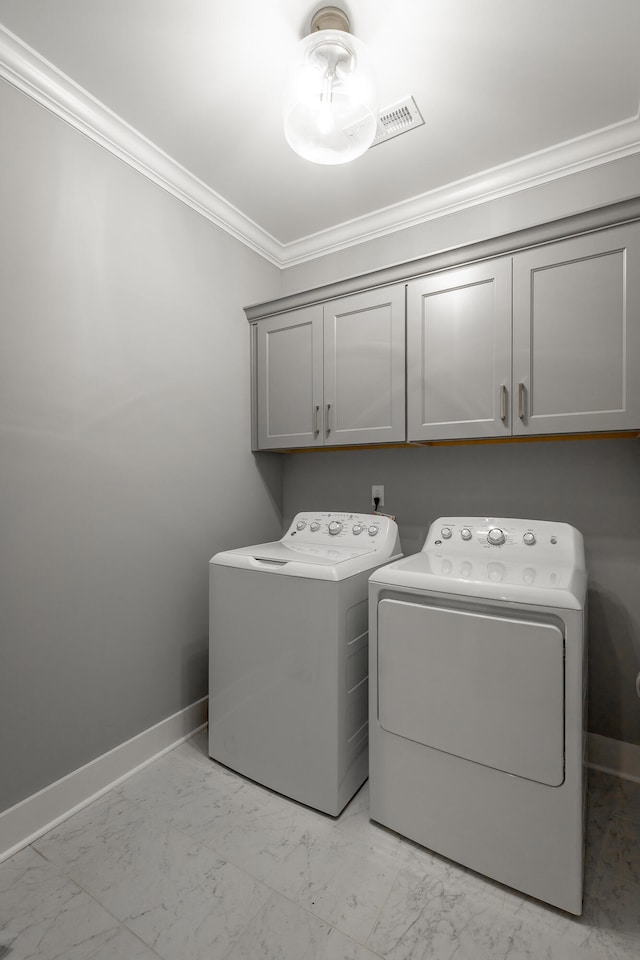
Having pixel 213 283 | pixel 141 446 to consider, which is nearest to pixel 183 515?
pixel 141 446

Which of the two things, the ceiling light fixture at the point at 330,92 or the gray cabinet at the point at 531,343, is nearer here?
the ceiling light fixture at the point at 330,92

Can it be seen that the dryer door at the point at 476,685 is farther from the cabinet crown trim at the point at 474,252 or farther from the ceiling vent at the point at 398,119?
the ceiling vent at the point at 398,119

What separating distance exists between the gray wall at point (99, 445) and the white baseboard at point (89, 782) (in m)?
0.04

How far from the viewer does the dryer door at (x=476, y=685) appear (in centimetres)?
129

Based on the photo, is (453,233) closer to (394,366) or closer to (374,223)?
(374,223)

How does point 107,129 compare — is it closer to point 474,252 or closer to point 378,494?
point 474,252

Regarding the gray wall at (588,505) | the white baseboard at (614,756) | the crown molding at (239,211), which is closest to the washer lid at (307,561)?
the gray wall at (588,505)

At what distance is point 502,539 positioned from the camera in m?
1.81

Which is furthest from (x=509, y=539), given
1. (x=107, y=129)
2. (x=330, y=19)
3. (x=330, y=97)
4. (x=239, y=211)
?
(x=107, y=129)

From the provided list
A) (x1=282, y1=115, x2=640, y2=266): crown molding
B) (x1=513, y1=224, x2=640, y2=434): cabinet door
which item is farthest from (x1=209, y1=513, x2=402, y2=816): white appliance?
(x1=282, y1=115, x2=640, y2=266): crown molding

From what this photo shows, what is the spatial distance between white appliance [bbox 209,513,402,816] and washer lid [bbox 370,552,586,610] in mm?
250

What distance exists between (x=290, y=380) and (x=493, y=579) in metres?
1.49

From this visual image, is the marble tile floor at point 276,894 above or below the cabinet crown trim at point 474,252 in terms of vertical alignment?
below

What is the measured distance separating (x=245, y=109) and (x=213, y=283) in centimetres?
76
